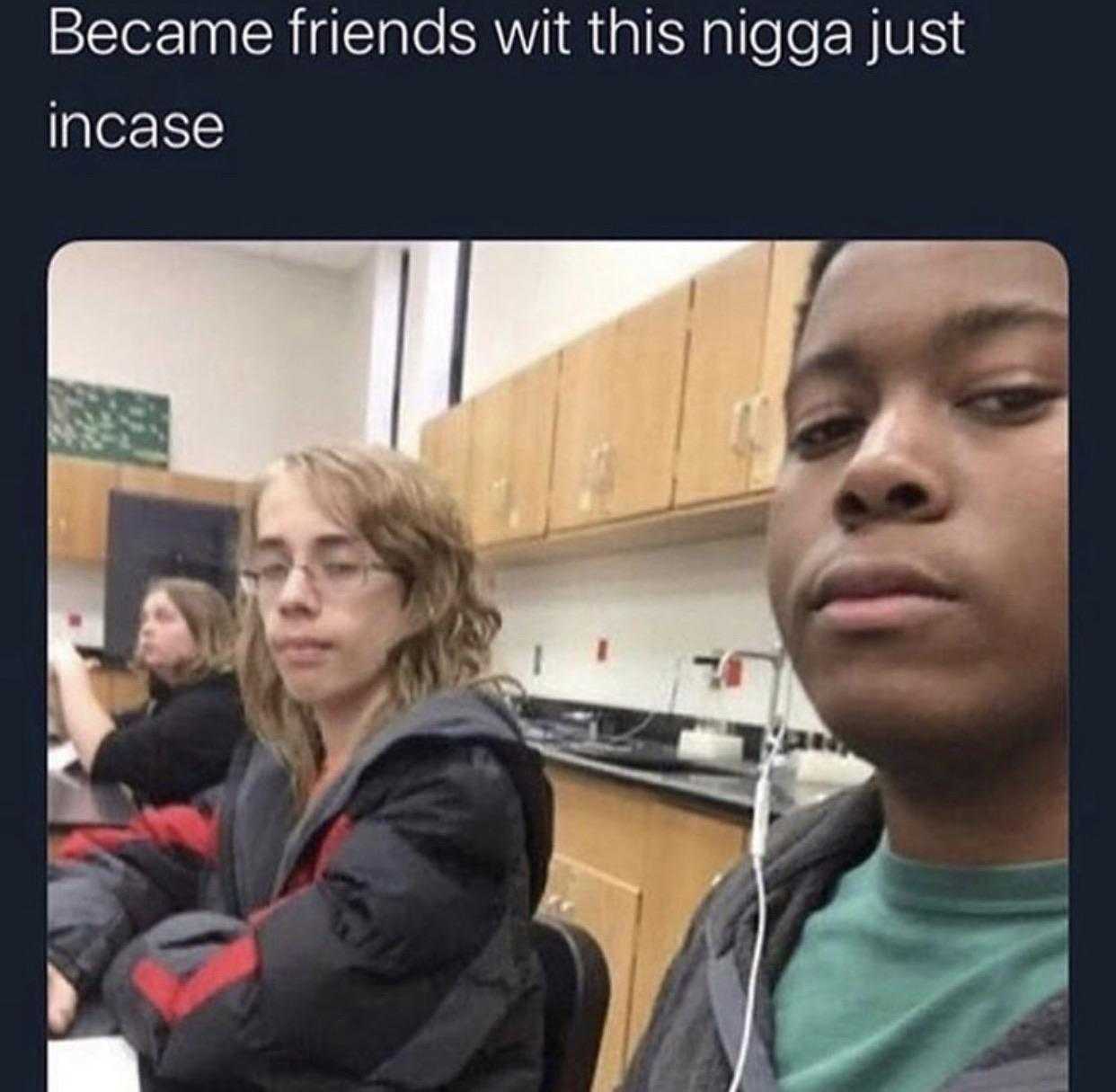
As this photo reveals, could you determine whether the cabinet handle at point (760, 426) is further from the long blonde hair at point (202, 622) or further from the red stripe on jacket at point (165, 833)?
the red stripe on jacket at point (165, 833)

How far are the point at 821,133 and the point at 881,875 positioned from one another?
34 cm

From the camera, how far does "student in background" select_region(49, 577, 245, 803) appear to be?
4.05 ft

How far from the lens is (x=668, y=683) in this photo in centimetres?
267

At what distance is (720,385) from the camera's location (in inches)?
85.2

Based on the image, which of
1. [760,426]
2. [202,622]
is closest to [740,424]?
[760,426]

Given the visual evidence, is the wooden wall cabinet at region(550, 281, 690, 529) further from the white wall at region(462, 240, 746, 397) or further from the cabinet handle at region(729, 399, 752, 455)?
the cabinet handle at region(729, 399, 752, 455)

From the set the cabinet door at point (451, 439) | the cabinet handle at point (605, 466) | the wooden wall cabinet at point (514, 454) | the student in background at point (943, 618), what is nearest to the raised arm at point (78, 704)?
the student in background at point (943, 618)

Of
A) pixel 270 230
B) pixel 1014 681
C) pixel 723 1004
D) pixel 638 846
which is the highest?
pixel 270 230

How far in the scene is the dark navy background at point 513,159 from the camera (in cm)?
42

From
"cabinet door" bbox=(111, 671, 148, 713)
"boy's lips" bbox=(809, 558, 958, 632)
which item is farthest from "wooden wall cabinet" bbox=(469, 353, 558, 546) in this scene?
"boy's lips" bbox=(809, 558, 958, 632)

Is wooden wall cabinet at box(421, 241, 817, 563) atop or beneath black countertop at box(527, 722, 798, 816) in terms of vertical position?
atop

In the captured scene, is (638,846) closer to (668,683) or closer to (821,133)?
(668,683)

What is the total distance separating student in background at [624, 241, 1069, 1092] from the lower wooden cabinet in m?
0.98
